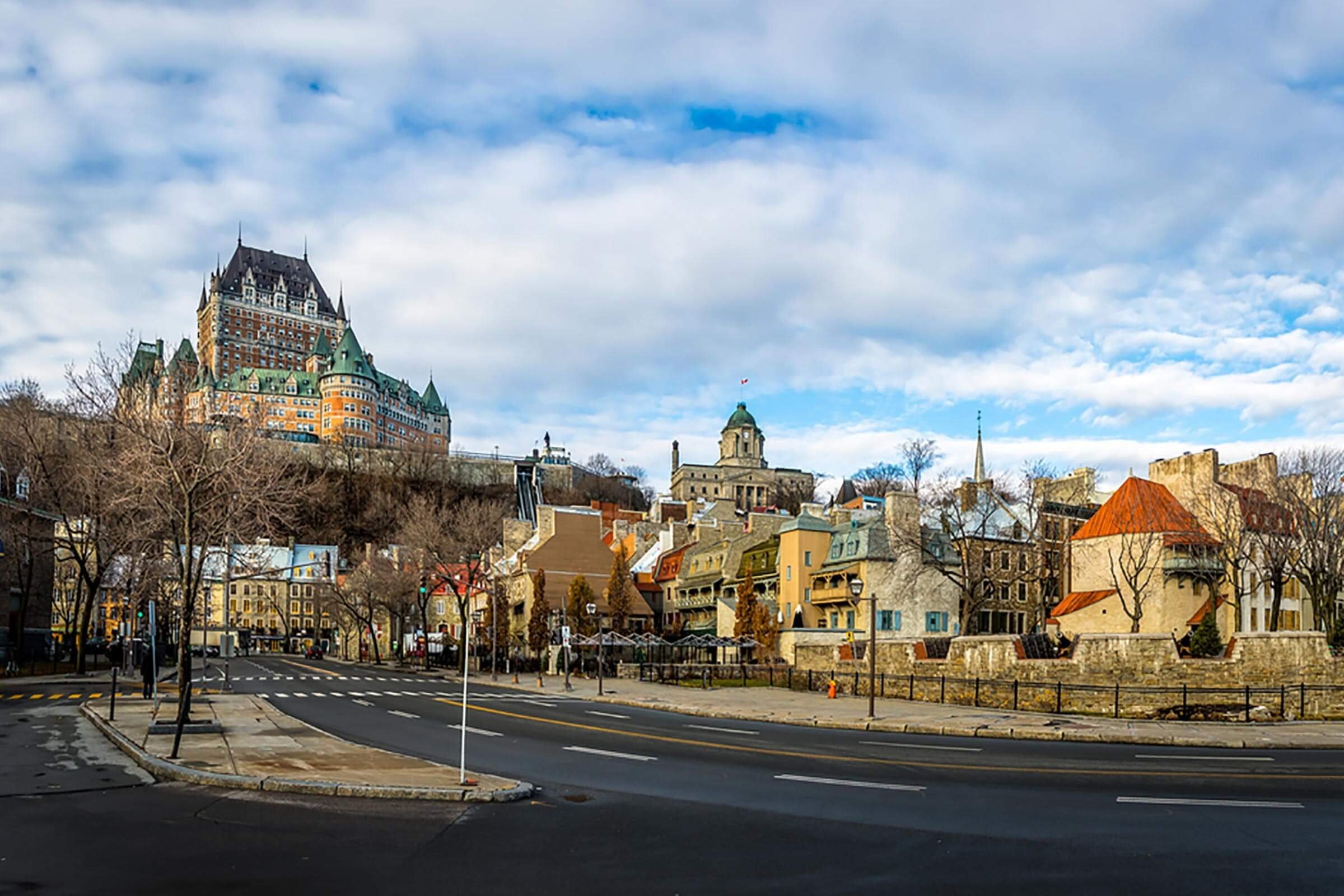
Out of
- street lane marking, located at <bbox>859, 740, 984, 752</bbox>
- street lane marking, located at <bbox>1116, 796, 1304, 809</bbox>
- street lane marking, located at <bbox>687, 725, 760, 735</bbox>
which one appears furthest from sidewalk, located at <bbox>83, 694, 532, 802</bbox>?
street lane marking, located at <bbox>859, 740, 984, 752</bbox>

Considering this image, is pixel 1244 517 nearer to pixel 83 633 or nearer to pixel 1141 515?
pixel 1141 515

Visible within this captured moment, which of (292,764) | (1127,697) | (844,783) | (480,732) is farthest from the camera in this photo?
(1127,697)

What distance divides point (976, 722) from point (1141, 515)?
98.1 feet

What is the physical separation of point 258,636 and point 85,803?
5616 inches

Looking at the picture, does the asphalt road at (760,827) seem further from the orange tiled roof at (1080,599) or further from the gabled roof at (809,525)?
the gabled roof at (809,525)

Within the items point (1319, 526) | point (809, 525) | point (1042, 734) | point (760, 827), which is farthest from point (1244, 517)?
point (760, 827)

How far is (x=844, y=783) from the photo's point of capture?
16.0 m

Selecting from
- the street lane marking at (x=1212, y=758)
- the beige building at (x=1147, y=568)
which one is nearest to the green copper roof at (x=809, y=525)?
the beige building at (x=1147, y=568)

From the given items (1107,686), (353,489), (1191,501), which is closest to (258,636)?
(353,489)

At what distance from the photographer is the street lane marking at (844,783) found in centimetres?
1547

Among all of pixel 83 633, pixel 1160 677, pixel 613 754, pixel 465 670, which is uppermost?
pixel 465 670

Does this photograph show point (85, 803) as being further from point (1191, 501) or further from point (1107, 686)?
point (1191, 501)

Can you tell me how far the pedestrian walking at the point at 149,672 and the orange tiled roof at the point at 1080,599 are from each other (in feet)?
141

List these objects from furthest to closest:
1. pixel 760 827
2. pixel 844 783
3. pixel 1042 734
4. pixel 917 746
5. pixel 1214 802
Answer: pixel 1042 734 → pixel 917 746 → pixel 844 783 → pixel 1214 802 → pixel 760 827
